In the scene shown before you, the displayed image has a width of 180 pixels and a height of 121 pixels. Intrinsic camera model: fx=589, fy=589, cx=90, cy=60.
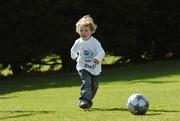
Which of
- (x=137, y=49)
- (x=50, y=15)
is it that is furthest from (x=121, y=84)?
(x=137, y=49)

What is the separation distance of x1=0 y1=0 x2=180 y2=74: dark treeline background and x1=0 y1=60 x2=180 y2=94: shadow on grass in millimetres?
1024

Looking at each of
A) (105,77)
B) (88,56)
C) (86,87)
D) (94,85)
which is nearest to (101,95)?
(94,85)

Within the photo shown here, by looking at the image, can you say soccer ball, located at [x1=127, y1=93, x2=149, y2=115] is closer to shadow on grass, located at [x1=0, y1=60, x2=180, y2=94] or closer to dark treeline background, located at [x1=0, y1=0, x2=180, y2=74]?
shadow on grass, located at [x1=0, y1=60, x2=180, y2=94]

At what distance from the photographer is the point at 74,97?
14.7 m

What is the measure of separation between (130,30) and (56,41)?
3.87 meters

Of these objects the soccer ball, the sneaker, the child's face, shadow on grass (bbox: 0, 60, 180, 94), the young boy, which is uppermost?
the child's face

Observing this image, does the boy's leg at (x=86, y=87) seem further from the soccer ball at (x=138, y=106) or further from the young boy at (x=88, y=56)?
the soccer ball at (x=138, y=106)

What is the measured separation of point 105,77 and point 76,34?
3.05m

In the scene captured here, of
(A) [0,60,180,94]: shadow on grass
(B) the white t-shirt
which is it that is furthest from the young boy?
(A) [0,60,180,94]: shadow on grass

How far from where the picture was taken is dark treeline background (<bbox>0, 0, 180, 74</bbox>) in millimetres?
22000

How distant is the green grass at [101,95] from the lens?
34.9ft

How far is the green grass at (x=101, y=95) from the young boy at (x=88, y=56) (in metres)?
0.47

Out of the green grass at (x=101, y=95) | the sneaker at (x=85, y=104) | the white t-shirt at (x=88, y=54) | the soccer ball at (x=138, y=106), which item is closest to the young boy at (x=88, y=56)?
the white t-shirt at (x=88, y=54)

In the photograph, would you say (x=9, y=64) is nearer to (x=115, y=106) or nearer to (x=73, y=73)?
(x=73, y=73)
